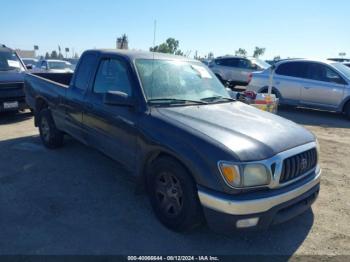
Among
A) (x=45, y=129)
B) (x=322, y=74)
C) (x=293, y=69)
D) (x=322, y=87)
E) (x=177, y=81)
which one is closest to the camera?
(x=177, y=81)

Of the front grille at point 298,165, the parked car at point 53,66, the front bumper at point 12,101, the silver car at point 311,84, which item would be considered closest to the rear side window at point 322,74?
the silver car at point 311,84

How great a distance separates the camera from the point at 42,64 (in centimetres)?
1689

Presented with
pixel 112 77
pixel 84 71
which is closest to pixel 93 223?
pixel 112 77

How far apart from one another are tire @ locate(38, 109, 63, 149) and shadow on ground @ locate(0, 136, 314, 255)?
0.99 metres

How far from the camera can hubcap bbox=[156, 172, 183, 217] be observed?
338 centimetres

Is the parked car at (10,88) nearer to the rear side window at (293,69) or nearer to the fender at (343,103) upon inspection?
the rear side window at (293,69)

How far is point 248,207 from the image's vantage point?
289cm

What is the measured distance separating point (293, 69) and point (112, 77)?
8.33 meters

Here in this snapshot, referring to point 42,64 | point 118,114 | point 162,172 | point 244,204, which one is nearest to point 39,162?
point 118,114

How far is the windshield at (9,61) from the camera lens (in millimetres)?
9742

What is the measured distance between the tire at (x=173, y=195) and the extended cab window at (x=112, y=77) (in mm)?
1084

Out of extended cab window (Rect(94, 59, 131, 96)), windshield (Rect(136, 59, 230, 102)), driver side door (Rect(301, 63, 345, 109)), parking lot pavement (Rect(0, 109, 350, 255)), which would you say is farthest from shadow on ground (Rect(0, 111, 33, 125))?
driver side door (Rect(301, 63, 345, 109))

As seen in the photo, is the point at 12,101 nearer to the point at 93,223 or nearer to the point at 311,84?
the point at 93,223

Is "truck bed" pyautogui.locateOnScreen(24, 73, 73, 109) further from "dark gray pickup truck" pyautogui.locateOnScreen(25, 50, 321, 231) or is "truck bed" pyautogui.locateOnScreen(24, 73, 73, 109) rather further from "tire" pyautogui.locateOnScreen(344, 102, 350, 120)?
"tire" pyautogui.locateOnScreen(344, 102, 350, 120)
